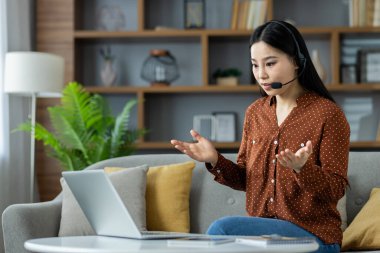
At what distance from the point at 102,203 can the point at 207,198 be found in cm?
152

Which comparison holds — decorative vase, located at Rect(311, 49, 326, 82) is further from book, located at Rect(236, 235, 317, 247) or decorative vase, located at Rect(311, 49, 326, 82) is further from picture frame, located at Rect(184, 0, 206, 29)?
book, located at Rect(236, 235, 317, 247)

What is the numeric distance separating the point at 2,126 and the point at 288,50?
9.17ft

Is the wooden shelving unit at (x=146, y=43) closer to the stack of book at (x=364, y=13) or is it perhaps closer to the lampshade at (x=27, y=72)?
the stack of book at (x=364, y=13)

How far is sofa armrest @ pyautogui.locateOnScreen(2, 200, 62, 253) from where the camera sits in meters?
2.98

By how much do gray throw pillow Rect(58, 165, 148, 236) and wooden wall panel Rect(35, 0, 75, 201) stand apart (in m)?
1.91

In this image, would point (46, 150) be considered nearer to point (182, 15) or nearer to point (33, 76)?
point (33, 76)

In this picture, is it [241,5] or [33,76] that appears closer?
[33,76]

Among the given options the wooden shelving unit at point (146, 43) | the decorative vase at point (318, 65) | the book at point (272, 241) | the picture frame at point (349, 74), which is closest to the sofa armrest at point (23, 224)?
the book at point (272, 241)

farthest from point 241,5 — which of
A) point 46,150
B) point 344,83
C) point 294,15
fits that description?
point 46,150

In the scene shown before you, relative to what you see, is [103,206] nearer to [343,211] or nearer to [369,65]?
[343,211]

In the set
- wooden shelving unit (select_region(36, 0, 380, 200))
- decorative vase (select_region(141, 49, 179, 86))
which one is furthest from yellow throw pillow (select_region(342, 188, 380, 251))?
decorative vase (select_region(141, 49, 179, 86))

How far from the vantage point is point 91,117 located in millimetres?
4770

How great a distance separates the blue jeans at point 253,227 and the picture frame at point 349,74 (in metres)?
3.16

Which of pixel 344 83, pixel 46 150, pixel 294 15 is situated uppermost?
pixel 294 15
